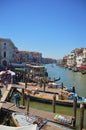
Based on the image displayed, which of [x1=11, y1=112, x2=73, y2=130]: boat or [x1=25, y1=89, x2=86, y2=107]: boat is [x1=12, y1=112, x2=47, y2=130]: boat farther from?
[x1=25, y1=89, x2=86, y2=107]: boat

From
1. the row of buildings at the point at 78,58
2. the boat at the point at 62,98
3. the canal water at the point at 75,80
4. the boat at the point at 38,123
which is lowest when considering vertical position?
the boat at the point at 38,123

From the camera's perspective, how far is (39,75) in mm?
39344

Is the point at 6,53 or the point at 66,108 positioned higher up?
the point at 6,53

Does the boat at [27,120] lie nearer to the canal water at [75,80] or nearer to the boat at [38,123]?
the boat at [38,123]

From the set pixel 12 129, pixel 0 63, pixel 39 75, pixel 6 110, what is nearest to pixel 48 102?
pixel 6 110

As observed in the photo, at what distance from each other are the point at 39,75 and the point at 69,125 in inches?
1019

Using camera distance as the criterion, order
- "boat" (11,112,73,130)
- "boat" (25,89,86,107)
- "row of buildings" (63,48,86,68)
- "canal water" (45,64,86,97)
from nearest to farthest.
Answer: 1. "boat" (11,112,73,130)
2. "boat" (25,89,86,107)
3. "canal water" (45,64,86,97)
4. "row of buildings" (63,48,86,68)

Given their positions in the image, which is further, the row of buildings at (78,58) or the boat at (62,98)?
the row of buildings at (78,58)

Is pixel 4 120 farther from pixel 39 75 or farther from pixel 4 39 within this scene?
pixel 4 39

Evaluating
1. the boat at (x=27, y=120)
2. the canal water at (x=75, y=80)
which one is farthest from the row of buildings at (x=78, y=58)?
the boat at (x=27, y=120)

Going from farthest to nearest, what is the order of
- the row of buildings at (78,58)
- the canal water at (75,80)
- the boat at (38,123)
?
the row of buildings at (78,58) < the canal water at (75,80) < the boat at (38,123)

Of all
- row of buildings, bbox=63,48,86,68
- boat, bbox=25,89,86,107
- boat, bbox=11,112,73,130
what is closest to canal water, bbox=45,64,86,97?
boat, bbox=25,89,86,107

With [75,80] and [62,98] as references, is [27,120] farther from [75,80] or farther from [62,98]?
[75,80]

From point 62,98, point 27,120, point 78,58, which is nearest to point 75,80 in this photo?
point 62,98
